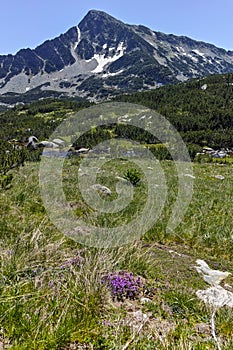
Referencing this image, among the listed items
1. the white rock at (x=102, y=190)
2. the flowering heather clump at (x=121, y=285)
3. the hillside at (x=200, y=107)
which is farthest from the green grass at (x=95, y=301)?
the hillside at (x=200, y=107)

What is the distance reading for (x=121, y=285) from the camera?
4.30 m

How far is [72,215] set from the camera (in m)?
9.16

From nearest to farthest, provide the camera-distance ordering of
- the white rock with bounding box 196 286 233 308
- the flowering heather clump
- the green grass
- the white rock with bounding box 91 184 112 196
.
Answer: the green grass
the flowering heather clump
the white rock with bounding box 196 286 233 308
the white rock with bounding box 91 184 112 196

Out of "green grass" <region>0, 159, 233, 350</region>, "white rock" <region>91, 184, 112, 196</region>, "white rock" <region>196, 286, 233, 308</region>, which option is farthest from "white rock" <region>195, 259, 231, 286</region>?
"white rock" <region>91, 184, 112, 196</region>

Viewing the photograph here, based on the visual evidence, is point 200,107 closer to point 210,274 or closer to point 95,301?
point 210,274

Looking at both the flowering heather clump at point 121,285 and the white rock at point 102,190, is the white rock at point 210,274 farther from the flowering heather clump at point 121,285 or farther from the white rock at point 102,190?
the white rock at point 102,190

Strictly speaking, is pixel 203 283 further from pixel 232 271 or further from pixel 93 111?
pixel 93 111

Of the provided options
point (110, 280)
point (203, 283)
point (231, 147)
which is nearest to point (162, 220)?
point (203, 283)

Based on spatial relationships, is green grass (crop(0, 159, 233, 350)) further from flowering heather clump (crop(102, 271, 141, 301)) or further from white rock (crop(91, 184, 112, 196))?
white rock (crop(91, 184, 112, 196))

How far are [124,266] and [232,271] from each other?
2.69m

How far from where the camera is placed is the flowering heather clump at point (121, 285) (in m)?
4.22

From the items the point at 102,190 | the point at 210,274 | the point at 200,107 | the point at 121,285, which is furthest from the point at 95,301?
the point at 200,107

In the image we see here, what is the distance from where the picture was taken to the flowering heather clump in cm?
422

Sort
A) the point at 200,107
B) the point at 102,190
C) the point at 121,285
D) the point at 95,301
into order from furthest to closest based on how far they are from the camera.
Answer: the point at 200,107, the point at 102,190, the point at 121,285, the point at 95,301
